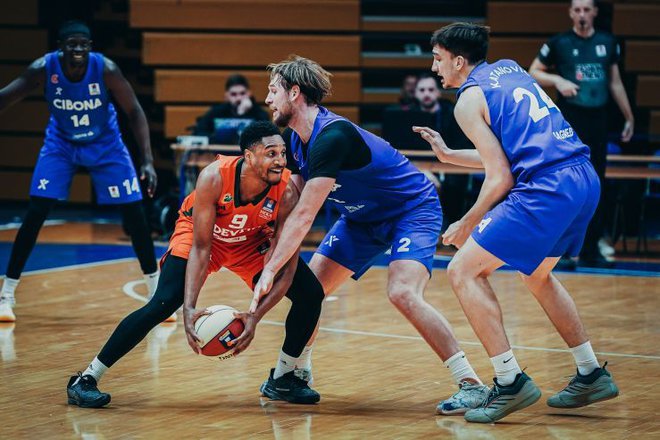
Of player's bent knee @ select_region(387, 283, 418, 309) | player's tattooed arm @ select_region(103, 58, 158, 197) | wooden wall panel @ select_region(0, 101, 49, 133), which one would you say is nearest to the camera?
player's bent knee @ select_region(387, 283, 418, 309)

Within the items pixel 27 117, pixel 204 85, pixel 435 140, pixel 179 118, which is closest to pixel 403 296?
pixel 435 140

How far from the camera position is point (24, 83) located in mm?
7293

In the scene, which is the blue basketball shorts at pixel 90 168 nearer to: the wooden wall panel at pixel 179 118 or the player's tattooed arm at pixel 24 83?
the player's tattooed arm at pixel 24 83

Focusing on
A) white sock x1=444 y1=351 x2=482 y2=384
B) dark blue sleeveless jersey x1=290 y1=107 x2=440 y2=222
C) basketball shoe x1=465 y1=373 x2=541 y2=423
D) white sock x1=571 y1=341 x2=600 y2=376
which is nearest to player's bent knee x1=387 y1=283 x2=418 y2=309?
white sock x1=444 y1=351 x2=482 y2=384

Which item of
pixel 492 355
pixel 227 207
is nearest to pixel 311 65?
pixel 227 207

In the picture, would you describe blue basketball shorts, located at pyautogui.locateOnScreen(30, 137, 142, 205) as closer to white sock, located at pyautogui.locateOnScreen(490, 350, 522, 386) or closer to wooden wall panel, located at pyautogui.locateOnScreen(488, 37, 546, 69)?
white sock, located at pyautogui.locateOnScreen(490, 350, 522, 386)

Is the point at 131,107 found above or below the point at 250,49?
above

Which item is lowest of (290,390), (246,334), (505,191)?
(290,390)

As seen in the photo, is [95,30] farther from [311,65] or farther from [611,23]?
[311,65]

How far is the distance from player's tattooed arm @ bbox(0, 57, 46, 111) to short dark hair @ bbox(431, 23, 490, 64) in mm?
3307

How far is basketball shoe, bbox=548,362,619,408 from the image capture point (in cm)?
503

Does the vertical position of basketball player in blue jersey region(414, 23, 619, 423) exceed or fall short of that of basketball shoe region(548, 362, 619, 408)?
it exceeds it

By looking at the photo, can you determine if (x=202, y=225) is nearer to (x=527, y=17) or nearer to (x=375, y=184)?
(x=375, y=184)

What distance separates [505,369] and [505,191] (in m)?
0.75
